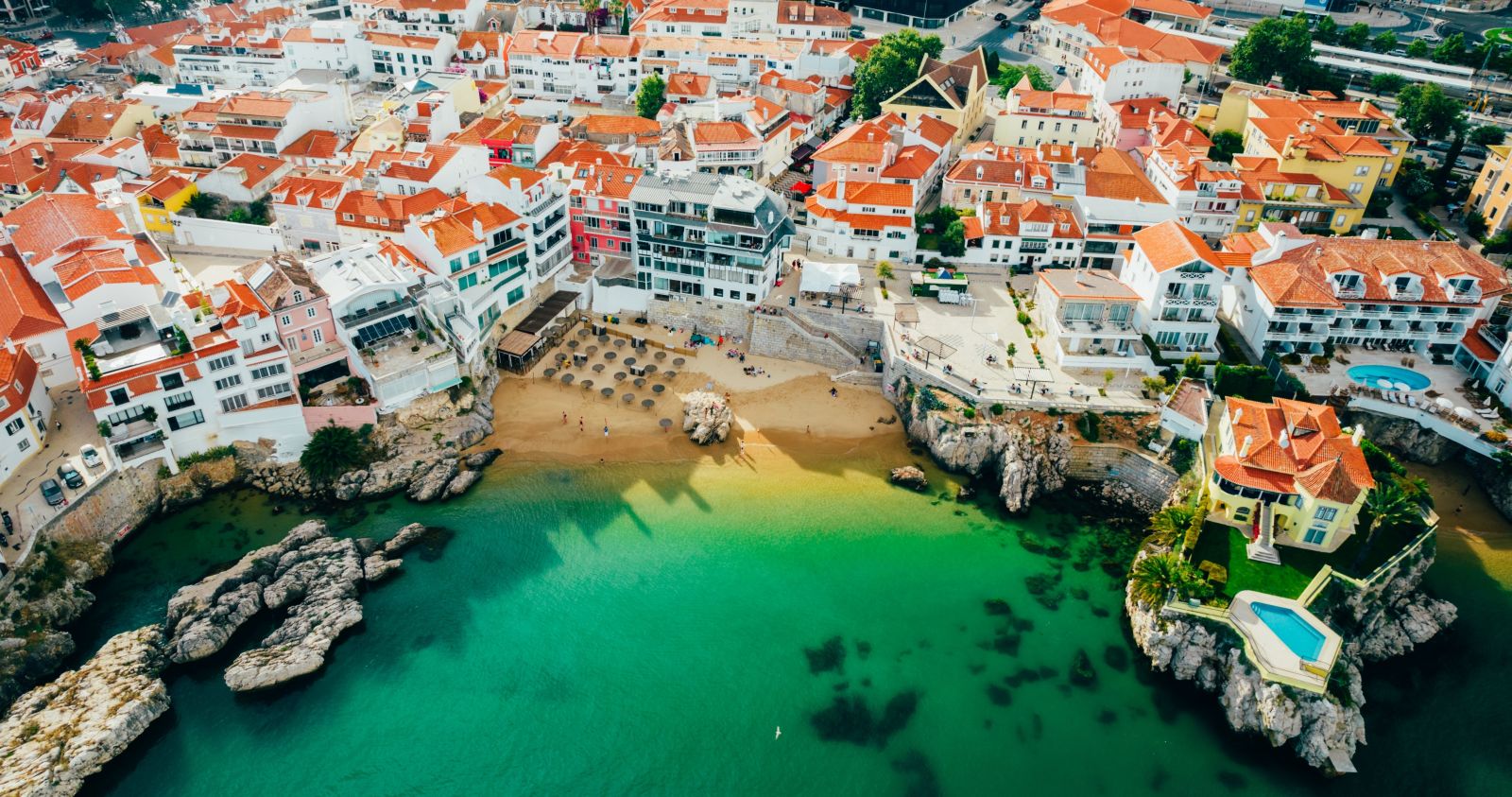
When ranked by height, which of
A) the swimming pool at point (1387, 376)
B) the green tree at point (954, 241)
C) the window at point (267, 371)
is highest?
the green tree at point (954, 241)

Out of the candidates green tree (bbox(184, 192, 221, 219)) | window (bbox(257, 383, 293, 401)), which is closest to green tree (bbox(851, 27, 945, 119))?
green tree (bbox(184, 192, 221, 219))

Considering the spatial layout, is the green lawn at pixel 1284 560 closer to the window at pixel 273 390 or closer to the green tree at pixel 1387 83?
the window at pixel 273 390

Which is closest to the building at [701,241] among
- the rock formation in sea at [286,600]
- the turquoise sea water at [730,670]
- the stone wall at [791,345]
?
the stone wall at [791,345]

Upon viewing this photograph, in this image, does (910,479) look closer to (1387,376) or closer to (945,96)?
(1387,376)

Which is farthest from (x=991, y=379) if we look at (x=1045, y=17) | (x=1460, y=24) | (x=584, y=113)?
(x=1460, y=24)

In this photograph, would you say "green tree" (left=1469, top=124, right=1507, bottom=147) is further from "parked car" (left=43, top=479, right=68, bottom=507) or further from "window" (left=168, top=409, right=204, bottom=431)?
"parked car" (left=43, top=479, right=68, bottom=507)

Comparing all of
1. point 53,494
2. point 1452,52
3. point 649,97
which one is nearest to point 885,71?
point 649,97
